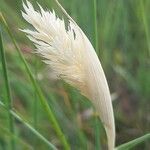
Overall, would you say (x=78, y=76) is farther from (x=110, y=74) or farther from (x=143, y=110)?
(x=110, y=74)

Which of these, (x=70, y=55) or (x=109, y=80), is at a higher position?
(x=70, y=55)

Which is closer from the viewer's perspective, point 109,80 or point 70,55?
point 70,55

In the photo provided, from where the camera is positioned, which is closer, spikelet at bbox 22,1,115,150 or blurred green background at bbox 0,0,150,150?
spikelet at bbox 22,1,115,150

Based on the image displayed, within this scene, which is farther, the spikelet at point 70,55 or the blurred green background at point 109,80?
the blurred green background at point 109,80

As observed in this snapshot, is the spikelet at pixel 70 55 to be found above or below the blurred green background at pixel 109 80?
above

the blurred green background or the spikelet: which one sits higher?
the spikelet
